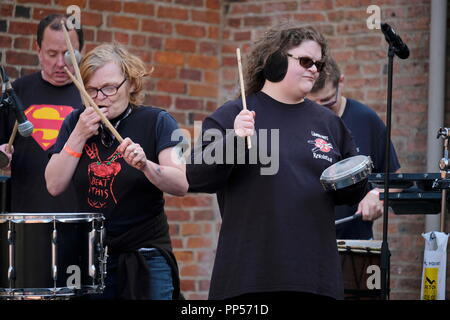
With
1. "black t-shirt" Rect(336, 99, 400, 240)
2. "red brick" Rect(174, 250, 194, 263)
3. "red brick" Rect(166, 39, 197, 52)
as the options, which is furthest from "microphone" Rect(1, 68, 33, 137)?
"red brick" Rect(174, 250, 194, 263)

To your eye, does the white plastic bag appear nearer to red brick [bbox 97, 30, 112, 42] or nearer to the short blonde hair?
the short blonde hair

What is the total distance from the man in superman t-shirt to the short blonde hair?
72cm

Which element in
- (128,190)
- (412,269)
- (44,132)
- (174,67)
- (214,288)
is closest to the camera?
(214,288)

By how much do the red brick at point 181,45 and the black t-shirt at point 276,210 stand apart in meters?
2.97

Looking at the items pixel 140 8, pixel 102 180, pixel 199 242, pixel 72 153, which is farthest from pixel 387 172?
pixel 140 8

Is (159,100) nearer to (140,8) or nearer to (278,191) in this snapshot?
(140,8)

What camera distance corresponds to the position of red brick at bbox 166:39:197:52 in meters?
6.28

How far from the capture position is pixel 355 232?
16.1ft

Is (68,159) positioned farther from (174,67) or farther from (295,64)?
(174,67)

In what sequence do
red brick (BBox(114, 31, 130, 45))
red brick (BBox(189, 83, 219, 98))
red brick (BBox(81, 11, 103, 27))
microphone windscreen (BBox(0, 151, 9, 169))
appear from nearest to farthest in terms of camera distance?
microphone windscreen (BBox(0, 151, 9, 169))
red brick (BBox(81, 11, 103, 27))
red brick (BBox(114, 31, 130, 45))
red brick (BBox(189, 83, 219, 98))

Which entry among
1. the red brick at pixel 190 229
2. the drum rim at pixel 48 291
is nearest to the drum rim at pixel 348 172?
the drum rim at pixel 48 291

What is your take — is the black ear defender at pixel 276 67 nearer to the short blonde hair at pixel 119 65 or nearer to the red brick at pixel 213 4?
the short blonde hair at pixel 119 65

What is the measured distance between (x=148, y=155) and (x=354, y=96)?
252cm
